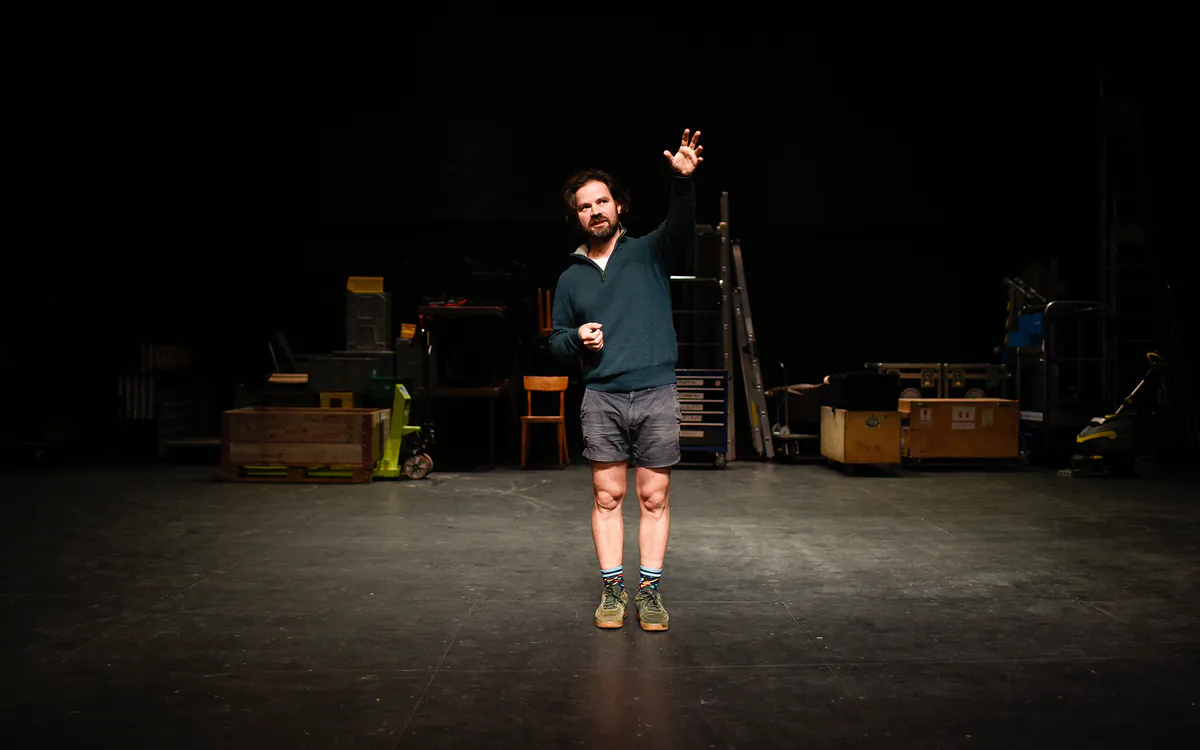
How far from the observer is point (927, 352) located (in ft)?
30.2

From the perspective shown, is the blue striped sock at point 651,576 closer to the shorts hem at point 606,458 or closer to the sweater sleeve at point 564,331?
the shorts hem at point 606,458

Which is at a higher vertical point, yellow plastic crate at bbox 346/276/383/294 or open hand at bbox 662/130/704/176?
yellow plastic crate at bbox 346/276/383/294

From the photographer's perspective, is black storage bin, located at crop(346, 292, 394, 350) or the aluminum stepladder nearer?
black storage bin, located at crop(346, 292, 394, 350)

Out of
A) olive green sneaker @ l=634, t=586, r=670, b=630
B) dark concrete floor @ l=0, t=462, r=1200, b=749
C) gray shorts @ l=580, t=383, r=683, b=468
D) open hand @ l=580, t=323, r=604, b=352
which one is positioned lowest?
dark concrete floor @ l=0, t=462, r=1200, b=749

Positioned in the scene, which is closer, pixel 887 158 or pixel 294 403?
pixel 294 403

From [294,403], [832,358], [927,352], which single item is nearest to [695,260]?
[832,358]

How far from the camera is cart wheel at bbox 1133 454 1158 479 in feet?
23.1

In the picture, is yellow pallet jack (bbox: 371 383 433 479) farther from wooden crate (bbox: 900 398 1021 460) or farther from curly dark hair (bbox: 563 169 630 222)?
curly dark hair (bbox: 563 169 630 222)

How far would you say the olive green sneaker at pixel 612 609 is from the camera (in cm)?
305

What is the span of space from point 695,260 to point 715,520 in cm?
388

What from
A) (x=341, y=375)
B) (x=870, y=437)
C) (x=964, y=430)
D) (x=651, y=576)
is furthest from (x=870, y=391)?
(x=651, y=576)

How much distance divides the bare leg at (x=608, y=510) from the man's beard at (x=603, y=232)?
706 mm

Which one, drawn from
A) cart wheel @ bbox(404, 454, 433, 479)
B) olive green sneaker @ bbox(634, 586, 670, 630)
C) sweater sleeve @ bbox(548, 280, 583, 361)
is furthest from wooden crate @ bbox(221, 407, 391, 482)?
olive green sneaker @ bbox(634, 586, 670, 630)

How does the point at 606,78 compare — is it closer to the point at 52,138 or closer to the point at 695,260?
the point at 695,260
